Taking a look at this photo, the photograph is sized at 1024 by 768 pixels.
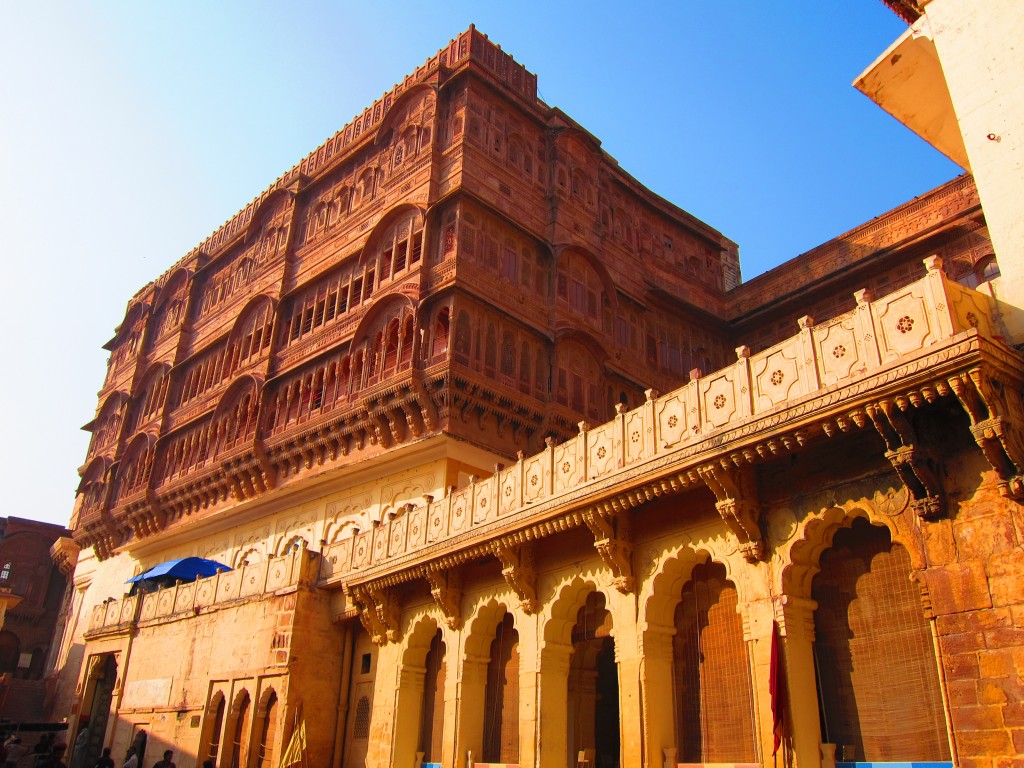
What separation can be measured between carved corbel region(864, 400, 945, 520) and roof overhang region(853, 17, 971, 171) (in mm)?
5926

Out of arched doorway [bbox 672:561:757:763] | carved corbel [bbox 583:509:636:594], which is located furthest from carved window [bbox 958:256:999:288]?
carved corbel [bbox 583:509:636:594]

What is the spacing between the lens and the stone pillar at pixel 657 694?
10516mm

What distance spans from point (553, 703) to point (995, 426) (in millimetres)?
7106

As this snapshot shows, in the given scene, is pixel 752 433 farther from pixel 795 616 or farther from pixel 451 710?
pixel 451 710

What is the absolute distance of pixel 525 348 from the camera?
21.0m

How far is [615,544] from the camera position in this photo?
11.4 meters

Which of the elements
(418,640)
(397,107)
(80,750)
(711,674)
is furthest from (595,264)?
(80,750)

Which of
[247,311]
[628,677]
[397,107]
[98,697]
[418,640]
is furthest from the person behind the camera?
[247,311]

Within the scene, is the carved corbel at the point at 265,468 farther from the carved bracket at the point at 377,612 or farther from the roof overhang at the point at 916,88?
the roof overhang at the point at 916,88

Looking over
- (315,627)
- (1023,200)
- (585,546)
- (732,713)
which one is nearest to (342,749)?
(315,627)

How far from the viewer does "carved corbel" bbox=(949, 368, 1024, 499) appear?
7.76 metres

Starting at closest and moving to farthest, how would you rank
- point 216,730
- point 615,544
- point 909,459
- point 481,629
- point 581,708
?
1. point 909,459
2. point 615,544
3. point 581,708
4. point 481,629
5. point 216,730

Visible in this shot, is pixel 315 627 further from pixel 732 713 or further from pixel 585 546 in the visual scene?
pixel 732 713

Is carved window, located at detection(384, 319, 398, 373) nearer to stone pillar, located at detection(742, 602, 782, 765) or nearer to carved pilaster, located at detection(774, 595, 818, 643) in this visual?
stone pillar, located at detection(742, 602, 782, 765)
